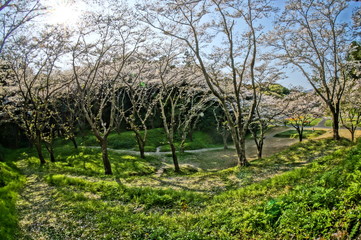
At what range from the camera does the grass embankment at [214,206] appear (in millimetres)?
5242

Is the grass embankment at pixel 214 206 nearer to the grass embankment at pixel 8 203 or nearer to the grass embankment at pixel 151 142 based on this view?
the grass embankment at pixel 8 203

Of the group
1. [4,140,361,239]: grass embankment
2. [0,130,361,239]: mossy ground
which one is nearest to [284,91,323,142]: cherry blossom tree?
[0,130,361,239]: mossy ground

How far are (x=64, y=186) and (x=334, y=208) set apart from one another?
13.8m

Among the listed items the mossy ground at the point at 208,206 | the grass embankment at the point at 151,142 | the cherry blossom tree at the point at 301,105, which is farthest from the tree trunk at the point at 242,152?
the grass embankment at the point at 151,142

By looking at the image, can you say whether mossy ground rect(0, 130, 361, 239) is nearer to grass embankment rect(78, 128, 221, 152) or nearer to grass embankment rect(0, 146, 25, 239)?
grass embankment rect(0, 146, 25, 239)

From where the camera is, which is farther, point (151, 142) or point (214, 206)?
point (151, 142)

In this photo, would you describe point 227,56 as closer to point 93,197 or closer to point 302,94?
point 93,197

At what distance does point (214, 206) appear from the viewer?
362 inches

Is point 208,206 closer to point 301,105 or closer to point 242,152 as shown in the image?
point 242,152

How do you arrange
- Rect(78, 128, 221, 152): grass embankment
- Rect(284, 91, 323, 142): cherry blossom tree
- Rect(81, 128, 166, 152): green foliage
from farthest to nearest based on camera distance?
Rect(81, 128, 166, 152): green foliage, Rect(78, 128, 221, 152): grass embankment, Rect(284, 91, 323, 142): cherry blossom tree

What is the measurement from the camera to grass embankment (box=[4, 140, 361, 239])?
5242mm

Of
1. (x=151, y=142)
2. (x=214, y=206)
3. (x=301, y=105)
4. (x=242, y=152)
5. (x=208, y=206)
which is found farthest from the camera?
(x=151, y=142)

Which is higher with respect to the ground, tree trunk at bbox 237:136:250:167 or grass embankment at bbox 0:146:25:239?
tree trunk at bbox 237:136:250:167

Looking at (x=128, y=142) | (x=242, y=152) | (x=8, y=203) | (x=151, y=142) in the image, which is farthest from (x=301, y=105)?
(x=8, y=203)
